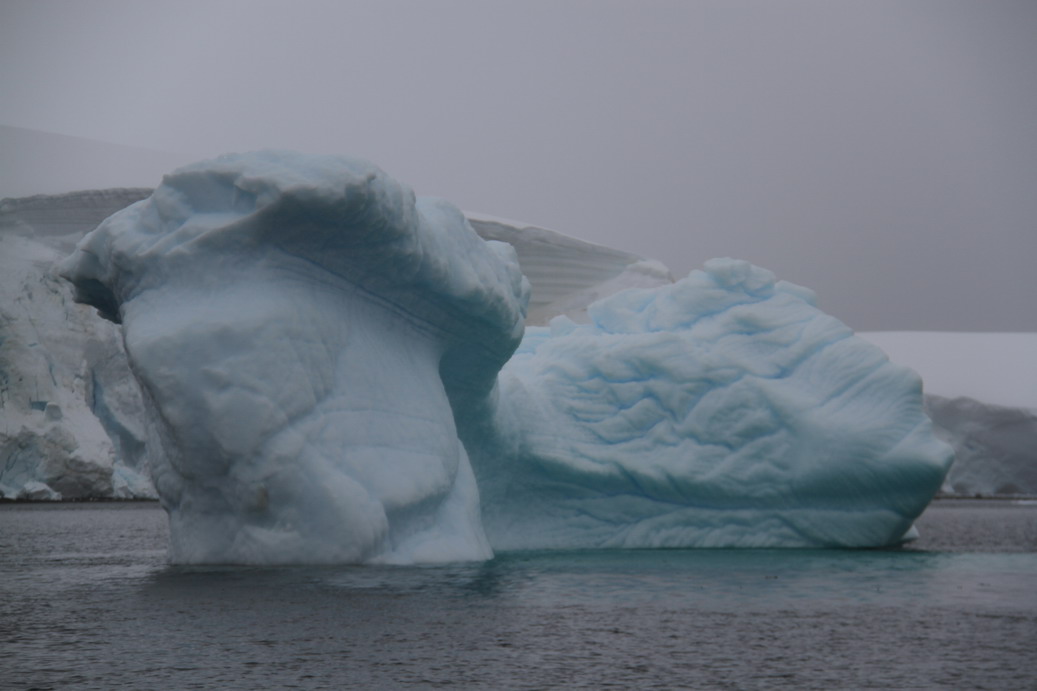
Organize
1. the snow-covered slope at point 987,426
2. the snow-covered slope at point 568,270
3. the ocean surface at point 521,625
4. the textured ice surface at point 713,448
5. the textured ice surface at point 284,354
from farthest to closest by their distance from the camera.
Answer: the snow-covered slope at point 568,270 < the snow-covered slope at point 987,426 < the textured ice surface at point 713,448 < the textured ice surface at point 284,354 < the ocean surface at point 521,625

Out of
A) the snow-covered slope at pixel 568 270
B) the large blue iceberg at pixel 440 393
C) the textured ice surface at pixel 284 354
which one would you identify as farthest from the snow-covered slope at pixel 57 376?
the textured ice surface at pixel 284 354

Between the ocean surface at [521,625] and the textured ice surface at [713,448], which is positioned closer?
the ocean surface at [521,625]

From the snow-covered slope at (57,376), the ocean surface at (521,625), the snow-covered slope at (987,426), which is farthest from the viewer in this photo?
the snow-covered slope at (987,426)

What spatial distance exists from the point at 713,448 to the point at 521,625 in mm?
5880

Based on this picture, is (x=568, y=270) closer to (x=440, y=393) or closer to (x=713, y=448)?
(x=713, y=448)

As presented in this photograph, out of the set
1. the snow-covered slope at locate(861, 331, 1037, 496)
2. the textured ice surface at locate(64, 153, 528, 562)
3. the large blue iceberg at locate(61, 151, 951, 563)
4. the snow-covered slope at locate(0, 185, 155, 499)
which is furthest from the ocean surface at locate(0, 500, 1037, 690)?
the snow-covered slope at locate(861, 331, 1037, 496)

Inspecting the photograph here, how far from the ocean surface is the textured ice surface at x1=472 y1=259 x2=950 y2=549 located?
180 cm

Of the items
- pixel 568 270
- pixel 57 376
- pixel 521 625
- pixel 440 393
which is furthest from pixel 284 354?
pixel 568 270

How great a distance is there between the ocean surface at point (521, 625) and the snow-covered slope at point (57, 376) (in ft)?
→ 46.2

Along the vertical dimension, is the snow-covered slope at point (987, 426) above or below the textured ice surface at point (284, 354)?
below

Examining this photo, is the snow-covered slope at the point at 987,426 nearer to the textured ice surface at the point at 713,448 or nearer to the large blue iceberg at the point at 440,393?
the large blue iceberg at the point at 440,393

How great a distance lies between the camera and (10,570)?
776 centimetres

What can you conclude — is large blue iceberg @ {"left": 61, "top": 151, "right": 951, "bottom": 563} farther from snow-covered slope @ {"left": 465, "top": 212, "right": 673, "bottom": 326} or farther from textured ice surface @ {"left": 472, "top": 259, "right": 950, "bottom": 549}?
snow-covered slope @ {"left": 465, "top": 212, "right": 673, "bottom": 326}

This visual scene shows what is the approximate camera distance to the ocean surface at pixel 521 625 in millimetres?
3883
